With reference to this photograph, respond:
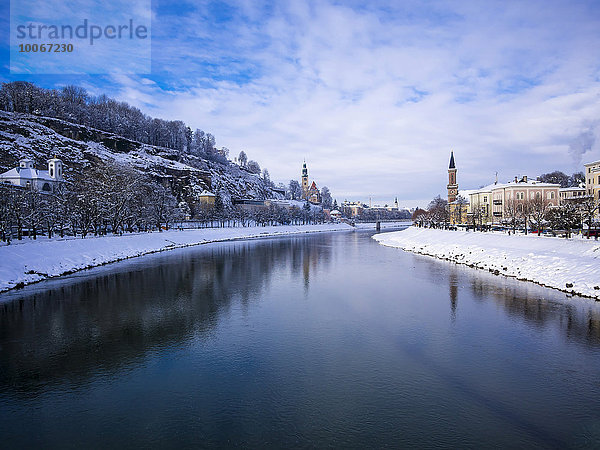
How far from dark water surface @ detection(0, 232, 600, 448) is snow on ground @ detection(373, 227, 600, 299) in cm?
249

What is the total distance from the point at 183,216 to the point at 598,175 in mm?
78969

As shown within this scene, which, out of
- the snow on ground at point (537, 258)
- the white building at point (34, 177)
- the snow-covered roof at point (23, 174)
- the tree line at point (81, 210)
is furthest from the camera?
the snow-covered roof at point (23, 174)

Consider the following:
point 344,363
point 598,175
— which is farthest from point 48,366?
point 598,175

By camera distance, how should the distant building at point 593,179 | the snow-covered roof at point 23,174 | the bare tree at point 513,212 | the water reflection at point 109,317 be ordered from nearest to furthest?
the water reflection at point 109,317
the bare tree at point 513,212
the distant building at point 593,179
the snow-covered roof at point 23,174

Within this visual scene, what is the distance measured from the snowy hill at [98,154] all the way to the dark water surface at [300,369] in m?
81.5

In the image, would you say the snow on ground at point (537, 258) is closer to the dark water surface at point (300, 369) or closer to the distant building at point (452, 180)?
the dark water surface at point (300, 369)

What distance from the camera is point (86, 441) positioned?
7.22 m

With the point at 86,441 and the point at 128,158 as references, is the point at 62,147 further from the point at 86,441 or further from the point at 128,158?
the point at 86,441

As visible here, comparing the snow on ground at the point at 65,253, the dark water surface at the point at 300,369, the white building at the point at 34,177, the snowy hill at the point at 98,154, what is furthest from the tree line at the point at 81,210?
the snowy hill at the point at 98,154

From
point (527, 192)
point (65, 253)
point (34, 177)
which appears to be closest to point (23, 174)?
point (34, 177)

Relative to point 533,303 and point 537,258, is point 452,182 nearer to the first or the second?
point 537,258

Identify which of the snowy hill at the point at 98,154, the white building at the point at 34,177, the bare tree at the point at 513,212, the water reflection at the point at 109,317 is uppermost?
the snowy hill at the point at 98,154

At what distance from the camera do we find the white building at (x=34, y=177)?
7419cm

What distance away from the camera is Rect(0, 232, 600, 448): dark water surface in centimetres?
759
